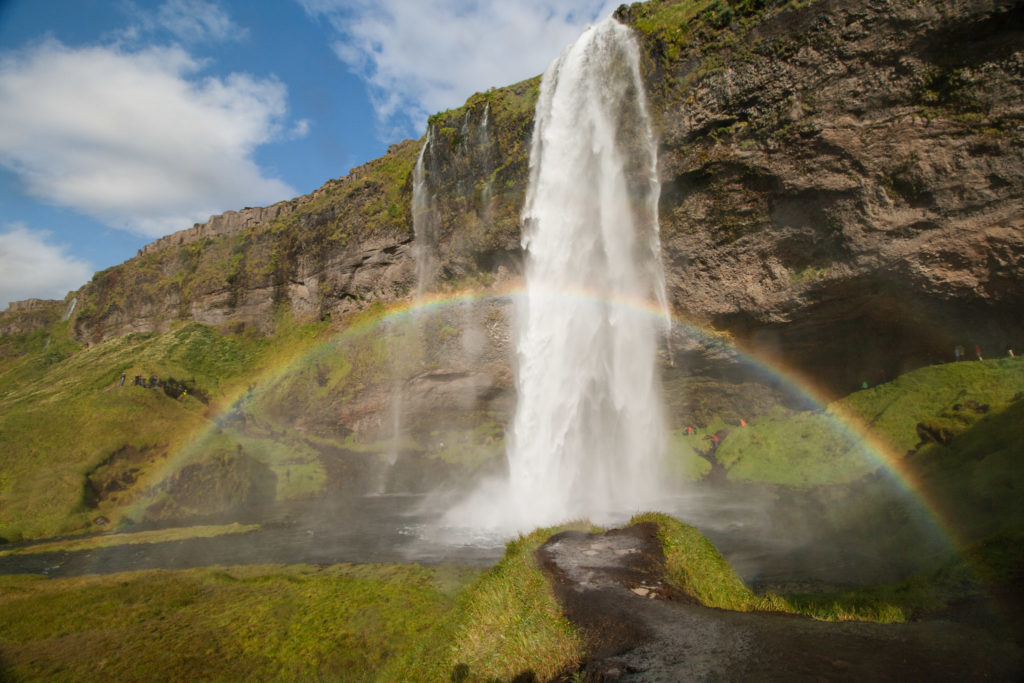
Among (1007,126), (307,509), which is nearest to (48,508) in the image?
(307,509)

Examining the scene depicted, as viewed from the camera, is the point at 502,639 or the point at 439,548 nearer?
the point at 502,639

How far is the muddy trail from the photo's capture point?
4938 mm

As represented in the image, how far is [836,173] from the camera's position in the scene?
23.2 m

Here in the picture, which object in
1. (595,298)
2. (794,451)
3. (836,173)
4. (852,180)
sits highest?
(836,173)

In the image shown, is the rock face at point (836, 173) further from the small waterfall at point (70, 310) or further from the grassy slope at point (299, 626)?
the small waterfall at point (70, 310)

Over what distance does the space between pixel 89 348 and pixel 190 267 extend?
16591 millimetres

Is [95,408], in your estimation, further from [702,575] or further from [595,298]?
[702,575]

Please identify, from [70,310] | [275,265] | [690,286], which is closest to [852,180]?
Result: [690,286]

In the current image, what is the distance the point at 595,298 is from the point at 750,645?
2498cm

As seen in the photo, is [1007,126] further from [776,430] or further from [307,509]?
[307,509]

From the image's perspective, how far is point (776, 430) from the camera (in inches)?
1236

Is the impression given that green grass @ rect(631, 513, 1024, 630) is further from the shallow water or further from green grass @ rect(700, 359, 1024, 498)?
green grass @ rect(700, 359, 1024, 498)

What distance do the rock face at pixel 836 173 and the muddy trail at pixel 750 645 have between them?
864 inches

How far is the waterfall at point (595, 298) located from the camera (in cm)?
2836
